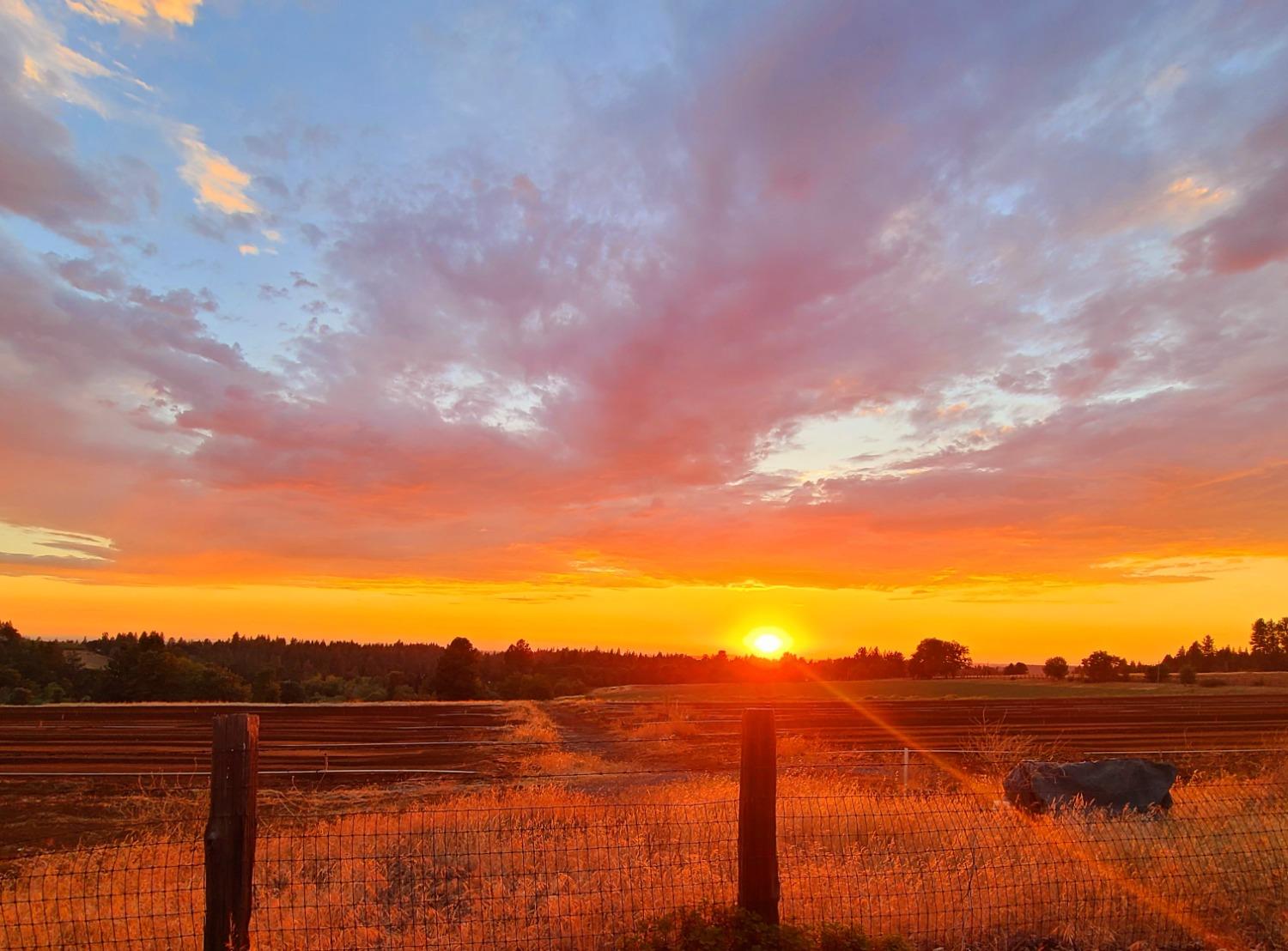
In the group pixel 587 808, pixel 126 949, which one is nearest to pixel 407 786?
pixel 587 808

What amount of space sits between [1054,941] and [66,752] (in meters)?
35.0

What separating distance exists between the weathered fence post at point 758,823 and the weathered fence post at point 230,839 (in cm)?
305

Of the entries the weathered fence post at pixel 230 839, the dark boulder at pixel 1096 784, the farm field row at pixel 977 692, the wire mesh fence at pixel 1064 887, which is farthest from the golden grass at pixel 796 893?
the farm field row at pixel 977 692

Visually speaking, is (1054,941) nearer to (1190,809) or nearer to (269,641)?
(1190,809)

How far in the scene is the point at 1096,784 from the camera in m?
12.3

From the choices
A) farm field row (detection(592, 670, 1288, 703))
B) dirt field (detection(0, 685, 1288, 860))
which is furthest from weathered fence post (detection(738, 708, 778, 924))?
farm field row (detection(592, 670, 1288, 703))

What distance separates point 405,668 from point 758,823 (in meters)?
159

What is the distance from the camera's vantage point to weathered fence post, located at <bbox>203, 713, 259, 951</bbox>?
4691mm

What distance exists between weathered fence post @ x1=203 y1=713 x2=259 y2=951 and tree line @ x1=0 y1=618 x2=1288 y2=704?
7667cm

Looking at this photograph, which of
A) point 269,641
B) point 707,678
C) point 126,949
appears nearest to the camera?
point 126,949

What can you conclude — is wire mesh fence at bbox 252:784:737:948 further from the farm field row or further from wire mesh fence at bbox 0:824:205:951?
the farm field row

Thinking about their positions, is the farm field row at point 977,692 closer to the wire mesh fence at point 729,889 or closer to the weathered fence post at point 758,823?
the wire mesh fence at point 729,889

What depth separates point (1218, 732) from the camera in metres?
38.1

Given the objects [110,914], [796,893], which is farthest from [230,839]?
[796,893]
